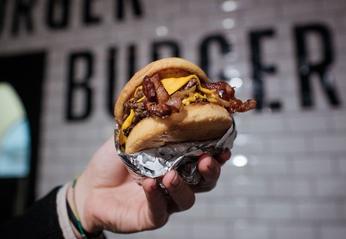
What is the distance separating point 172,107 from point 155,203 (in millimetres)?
349

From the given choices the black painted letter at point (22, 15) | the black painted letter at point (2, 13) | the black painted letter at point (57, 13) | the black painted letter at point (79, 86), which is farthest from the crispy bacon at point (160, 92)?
the black painted letter at point (2, 13)

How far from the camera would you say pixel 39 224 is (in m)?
1.40

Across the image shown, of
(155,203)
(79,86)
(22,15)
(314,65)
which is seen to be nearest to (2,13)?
(22,15)

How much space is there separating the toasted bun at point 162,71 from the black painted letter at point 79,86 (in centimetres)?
180

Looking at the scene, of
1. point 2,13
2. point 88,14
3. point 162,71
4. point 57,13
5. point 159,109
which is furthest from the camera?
point 2,13

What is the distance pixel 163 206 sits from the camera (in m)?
1.12

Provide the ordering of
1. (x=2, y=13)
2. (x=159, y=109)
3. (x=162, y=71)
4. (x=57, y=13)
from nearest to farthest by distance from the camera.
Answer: (x=159, y=109)
(x=162, y=71)
(x=57, y=13)
(x=2, y=13)

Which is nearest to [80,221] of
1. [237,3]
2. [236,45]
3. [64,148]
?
[64,148]

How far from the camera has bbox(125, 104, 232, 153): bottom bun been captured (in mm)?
950

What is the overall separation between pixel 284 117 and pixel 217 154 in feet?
4.71

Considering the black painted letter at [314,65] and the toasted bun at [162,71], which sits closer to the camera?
the toasted bun at [162,71]

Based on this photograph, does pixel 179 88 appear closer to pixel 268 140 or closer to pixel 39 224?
pixel 39 224

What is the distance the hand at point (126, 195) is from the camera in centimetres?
102

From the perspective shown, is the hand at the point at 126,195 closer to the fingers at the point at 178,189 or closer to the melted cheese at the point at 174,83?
the fingers at the point at 178,189
